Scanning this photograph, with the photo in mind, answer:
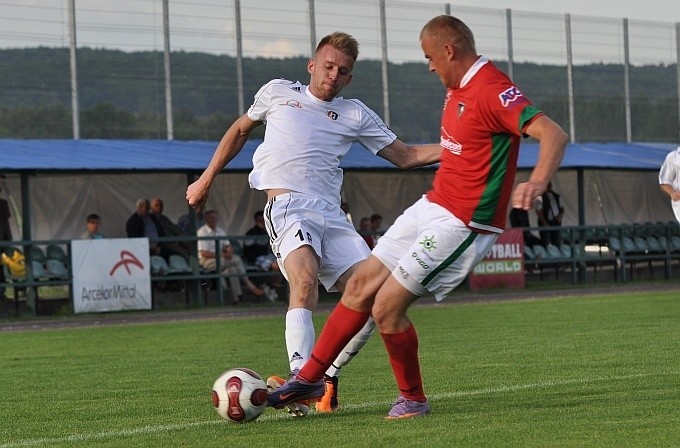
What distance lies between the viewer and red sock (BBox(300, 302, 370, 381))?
7719mm

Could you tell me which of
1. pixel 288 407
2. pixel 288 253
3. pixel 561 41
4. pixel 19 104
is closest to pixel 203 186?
pixel 288 253

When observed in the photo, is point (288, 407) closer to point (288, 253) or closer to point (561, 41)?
point (288, 253)

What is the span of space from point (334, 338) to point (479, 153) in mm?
1333

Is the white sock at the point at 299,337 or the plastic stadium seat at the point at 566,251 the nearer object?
the white sock at the point at 299,337

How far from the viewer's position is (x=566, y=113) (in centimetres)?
3722

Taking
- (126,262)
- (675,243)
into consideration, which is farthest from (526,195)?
(675,243)

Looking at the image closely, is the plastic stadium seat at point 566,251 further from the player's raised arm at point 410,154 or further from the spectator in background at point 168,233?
the player's raised arm at point 410,154

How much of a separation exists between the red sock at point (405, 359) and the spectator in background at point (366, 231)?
18.8 m

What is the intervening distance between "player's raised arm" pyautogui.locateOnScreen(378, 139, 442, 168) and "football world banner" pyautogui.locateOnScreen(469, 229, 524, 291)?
59.9ft

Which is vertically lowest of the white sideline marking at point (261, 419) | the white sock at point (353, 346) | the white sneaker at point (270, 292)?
the white sneaker at point (270, 292)

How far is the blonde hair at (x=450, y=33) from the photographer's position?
7.34 m

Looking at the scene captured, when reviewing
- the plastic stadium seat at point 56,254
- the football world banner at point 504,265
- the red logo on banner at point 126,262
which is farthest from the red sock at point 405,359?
the football world banner at point 504,265

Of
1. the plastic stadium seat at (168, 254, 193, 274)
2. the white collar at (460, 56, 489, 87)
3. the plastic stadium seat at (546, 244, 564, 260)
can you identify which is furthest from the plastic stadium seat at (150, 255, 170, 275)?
the white collar at (460, 56, 489, 87)

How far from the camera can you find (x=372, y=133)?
919cm
